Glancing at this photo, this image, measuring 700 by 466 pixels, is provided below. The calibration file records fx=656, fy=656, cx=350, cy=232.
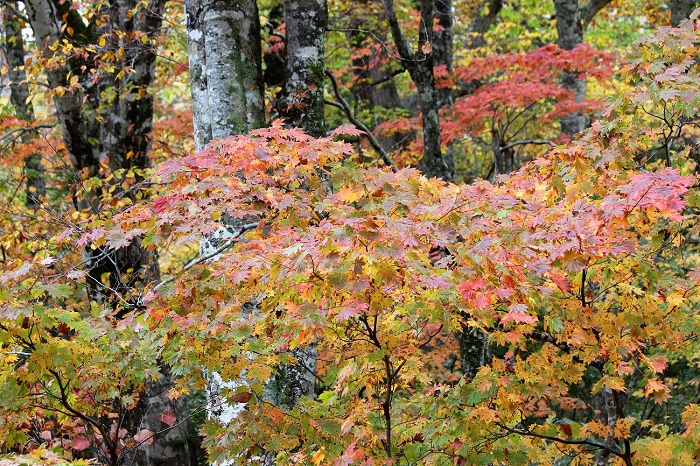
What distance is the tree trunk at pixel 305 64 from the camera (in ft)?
17.5

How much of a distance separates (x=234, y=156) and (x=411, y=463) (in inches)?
79.9

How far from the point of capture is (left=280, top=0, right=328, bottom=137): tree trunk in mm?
5320

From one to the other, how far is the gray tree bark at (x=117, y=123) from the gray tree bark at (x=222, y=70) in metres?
2.46

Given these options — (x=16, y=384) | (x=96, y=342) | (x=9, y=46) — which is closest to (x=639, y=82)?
(x=96, y=342)

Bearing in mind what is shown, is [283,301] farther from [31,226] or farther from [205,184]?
[31,226]

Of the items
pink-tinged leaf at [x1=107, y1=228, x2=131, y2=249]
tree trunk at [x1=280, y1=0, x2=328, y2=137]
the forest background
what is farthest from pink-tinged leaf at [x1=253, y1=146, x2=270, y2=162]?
tree trunk at [x1=280, y1=0, x2=328, y2=137]

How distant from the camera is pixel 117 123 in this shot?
7723 mm

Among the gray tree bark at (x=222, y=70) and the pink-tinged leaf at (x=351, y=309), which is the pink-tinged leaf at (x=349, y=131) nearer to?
the pink-tinged leaf at (x=351, y=309)

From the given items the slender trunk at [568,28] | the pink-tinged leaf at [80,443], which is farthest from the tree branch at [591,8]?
the pink-tinged leaf at [80,443]

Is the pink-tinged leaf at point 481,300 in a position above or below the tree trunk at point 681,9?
below

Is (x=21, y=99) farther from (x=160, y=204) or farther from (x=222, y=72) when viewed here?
(x=160, y=204)

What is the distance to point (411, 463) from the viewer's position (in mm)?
3787

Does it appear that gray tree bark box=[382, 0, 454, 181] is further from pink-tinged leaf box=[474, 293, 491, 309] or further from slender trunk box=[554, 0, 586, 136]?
pink-tinged leaf box=[474, 293, 491, 309]

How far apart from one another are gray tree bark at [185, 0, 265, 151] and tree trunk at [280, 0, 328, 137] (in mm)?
347
